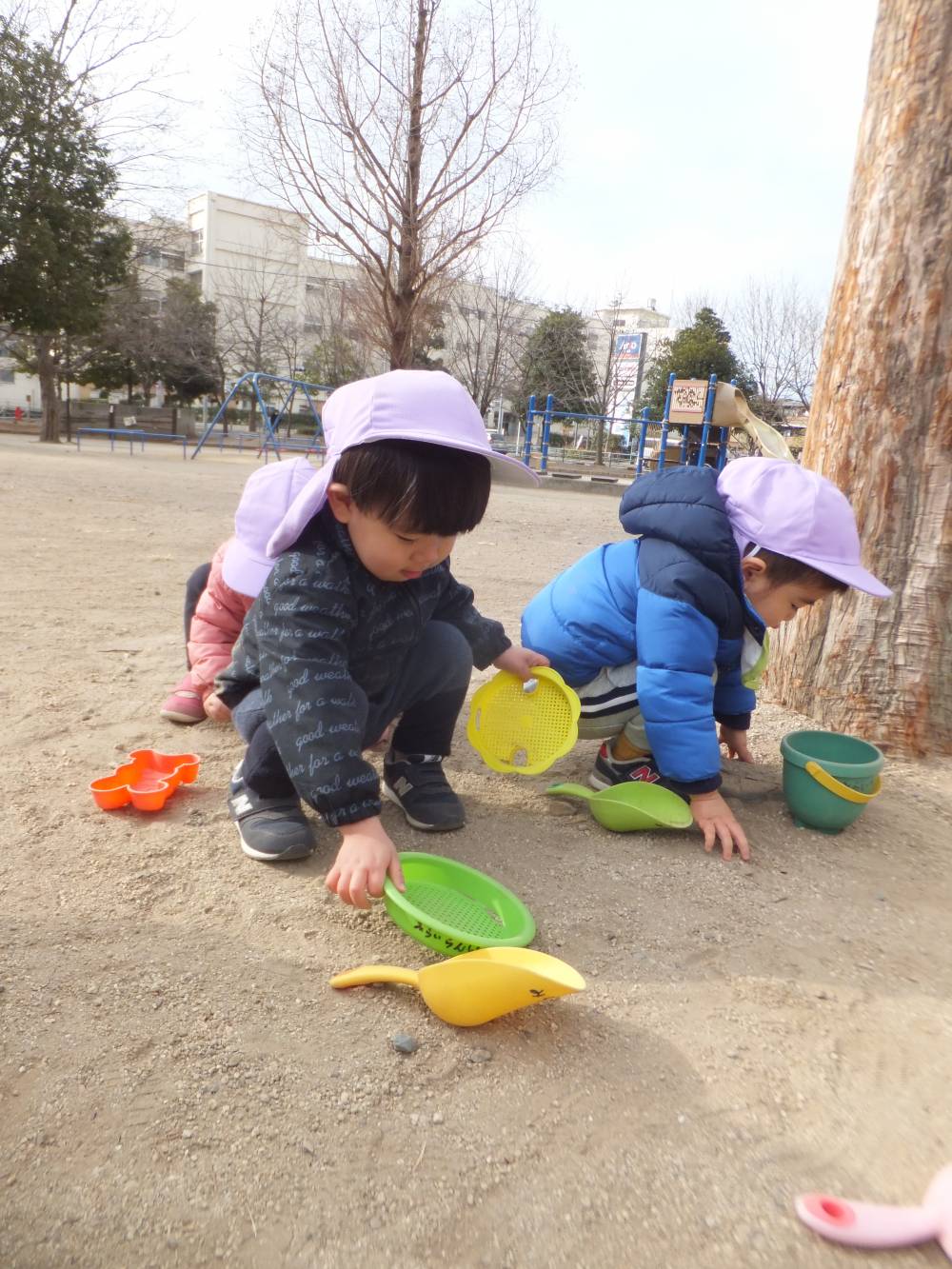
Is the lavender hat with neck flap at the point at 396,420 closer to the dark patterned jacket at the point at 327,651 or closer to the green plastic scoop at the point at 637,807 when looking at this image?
the dark patterned jacket at the point at 327,651

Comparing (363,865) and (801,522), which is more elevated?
(801,522)

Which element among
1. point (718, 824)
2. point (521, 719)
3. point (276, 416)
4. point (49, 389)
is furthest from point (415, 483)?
point (49, 389)

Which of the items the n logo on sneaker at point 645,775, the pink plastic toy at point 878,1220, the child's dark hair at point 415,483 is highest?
the child's dark hair at point 415,483

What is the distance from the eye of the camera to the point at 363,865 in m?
1.41

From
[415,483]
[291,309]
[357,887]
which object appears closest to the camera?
[357,887]

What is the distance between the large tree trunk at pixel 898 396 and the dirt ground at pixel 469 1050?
0.41 m

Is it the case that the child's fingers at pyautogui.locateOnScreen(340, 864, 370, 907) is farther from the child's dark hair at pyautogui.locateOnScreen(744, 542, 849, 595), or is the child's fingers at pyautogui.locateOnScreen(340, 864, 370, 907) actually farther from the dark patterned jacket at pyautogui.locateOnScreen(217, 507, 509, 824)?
the child's dark hair at pyautogui.locateOnScreen(744, 542, 849, 595)

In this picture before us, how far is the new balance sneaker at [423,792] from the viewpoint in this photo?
6.29ft

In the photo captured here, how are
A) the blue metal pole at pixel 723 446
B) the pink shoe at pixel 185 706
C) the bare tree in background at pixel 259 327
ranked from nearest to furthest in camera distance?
the pink shoe at pixel 185 706 < the blue metal pole at pixel 723 446 < the bare tree in background at pixel 259 327

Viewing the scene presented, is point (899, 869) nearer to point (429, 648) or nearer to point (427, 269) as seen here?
point (429, 648)

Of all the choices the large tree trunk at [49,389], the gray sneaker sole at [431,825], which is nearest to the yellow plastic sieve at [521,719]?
the gray sneaker sole at [431,825]

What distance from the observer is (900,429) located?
238 centimetres

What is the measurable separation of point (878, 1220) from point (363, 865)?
802mm

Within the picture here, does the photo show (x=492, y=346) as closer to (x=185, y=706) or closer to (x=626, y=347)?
(x=626, y=347)
